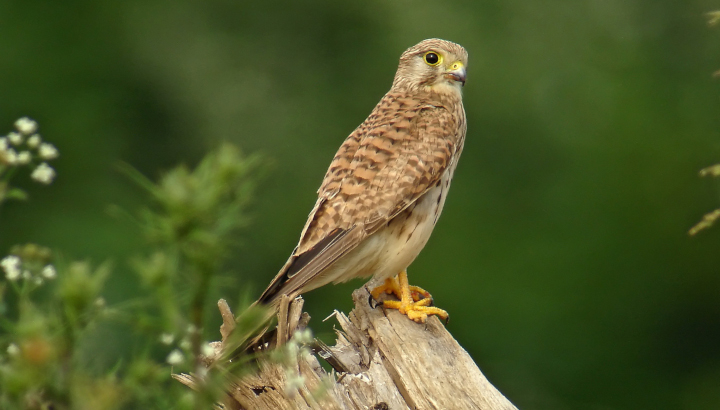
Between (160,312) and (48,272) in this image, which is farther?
(48,272)

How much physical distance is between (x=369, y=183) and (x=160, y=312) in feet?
7.59

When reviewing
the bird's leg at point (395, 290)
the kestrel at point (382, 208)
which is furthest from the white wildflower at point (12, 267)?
the bird's leg at point (395, 290)

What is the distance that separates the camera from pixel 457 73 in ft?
13.6

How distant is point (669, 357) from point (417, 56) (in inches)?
220

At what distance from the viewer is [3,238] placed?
28.2ft

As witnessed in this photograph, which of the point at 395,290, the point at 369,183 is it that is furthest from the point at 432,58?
the point at 395,290

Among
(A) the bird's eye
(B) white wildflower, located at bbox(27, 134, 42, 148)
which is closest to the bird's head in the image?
(A) the bird's eye

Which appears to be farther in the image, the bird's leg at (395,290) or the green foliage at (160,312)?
the bird's leg at (395,290)

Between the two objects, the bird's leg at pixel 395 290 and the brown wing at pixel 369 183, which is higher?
the brown wing at pixel 369 183

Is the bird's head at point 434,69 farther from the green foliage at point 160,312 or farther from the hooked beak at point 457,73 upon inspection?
the green foliage at point 160,312

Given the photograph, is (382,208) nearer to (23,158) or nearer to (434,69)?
(434,69)

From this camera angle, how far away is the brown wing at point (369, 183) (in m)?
3.27

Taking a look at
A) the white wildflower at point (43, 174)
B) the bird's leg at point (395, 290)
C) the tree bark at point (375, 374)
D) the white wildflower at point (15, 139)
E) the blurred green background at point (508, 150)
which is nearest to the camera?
the white wildflower at point (43, 174)

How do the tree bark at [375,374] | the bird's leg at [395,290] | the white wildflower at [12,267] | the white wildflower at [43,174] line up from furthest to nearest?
the bird's leg at [395,290]
the tree bark at [375,374]
the white wildflower at [43,174]
the white wildflower at [12,267]
